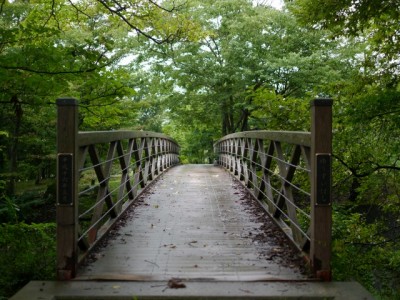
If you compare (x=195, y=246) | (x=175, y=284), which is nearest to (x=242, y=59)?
(x=195, y=246)

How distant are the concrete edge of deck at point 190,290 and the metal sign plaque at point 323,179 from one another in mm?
Result: 669

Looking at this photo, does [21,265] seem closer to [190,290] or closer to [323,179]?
[190,290]

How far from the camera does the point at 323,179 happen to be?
3.33m

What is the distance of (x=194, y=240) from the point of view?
4473mm

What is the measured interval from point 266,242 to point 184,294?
5.43 feet

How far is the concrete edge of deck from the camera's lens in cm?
295

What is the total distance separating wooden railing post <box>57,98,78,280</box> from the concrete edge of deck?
A: 7.6 inches

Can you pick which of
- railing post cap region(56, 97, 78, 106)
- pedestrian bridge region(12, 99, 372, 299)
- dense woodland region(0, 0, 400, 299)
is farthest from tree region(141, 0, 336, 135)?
railing post cap region(56, 97, 78, 106)

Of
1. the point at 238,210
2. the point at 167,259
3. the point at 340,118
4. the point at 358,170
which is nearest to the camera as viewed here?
the point at 167,259

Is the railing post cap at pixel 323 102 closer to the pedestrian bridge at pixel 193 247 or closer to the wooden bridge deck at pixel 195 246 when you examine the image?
the pedestrian bridge at pixel 193 247

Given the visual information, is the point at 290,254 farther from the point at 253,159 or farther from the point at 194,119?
the point at 194,119

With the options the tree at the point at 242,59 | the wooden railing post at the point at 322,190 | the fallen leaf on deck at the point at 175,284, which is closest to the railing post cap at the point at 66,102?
the fallen leaf on deck at the point at 175,284

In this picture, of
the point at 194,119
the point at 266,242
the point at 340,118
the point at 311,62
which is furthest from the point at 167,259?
the point at 194,119

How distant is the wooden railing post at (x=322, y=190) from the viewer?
3322mm
